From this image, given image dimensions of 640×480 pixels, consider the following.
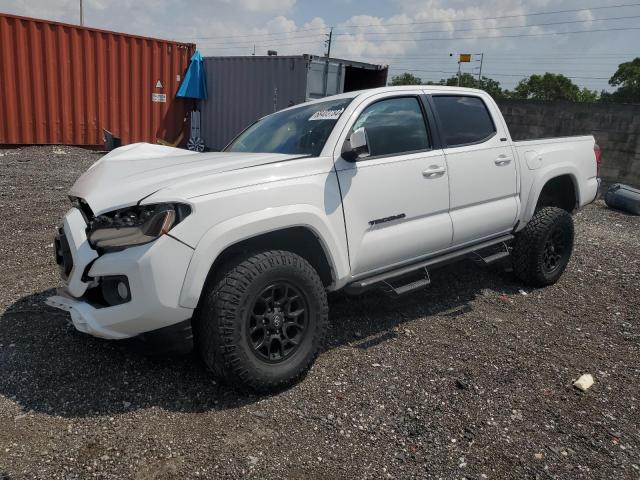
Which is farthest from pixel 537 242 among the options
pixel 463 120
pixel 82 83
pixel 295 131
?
pixel 82 83

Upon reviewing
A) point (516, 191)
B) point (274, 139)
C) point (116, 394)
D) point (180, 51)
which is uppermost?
point (180, 51)

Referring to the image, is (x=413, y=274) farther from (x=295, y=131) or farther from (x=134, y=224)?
(x=134, y=224)

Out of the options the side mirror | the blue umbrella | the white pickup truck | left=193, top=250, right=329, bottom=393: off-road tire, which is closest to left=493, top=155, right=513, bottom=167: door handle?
the white pickup truck

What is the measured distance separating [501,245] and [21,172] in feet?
25.4

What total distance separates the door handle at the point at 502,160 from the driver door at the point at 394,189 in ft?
2.28

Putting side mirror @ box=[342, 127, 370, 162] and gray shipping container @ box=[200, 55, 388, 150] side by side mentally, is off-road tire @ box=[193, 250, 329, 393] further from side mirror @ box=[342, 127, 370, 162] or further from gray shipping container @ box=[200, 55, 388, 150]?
gray shipping container @ box=[200, 55, 388, 150]

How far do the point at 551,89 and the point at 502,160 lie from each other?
1715 inches

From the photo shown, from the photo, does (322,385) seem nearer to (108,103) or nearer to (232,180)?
(232,180)

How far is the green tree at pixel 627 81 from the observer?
110 ft

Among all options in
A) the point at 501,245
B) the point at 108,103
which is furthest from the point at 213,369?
the point at 108,103

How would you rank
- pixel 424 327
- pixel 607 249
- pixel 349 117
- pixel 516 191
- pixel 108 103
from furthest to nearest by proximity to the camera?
pixel 108 103 → pixel 607 249 → pixel 516 191 → pixel 424 327 → pixel 349 117

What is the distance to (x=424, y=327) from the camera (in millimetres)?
4012

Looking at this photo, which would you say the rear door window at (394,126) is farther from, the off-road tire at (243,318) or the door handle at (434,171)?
the off-road tire at (243,318)

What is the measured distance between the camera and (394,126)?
12.2 ft
